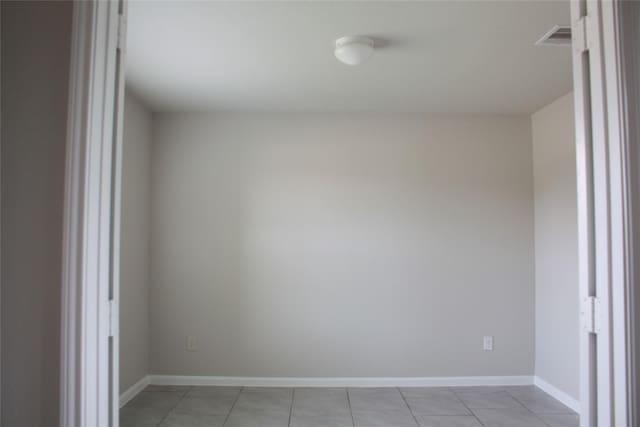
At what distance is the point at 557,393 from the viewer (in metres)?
3.54

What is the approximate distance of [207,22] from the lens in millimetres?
2270

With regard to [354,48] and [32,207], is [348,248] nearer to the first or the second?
[354,48]

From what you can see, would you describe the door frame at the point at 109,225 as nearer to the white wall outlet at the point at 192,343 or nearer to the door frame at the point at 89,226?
the door frame at the point at 89,226

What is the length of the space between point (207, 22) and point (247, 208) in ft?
6.29

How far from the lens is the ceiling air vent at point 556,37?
231 centimetres

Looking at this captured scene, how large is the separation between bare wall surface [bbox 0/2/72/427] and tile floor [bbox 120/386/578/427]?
217 cm

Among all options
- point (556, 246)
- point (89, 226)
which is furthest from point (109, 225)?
point (556, 246)

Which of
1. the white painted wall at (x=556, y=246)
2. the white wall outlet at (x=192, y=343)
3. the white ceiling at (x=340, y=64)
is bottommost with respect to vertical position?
the white wall outlet at (x=192, y=343)

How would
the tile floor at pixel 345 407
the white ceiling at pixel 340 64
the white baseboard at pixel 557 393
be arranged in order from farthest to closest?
the white baseboard at pixel 557 393 < the tile floor at pixel 345 407 < the white ceiling at pixel 340 64

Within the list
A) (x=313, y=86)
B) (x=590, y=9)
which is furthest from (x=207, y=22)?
(x=590, y=9)

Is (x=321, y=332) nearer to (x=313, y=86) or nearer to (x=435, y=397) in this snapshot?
(x=435, y=397)

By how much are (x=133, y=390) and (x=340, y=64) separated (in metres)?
3.13

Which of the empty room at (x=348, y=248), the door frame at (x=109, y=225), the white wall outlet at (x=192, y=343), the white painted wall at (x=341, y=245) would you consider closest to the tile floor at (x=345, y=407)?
the empty room at (x=348, y=248)

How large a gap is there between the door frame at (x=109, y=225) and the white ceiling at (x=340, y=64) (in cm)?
105
